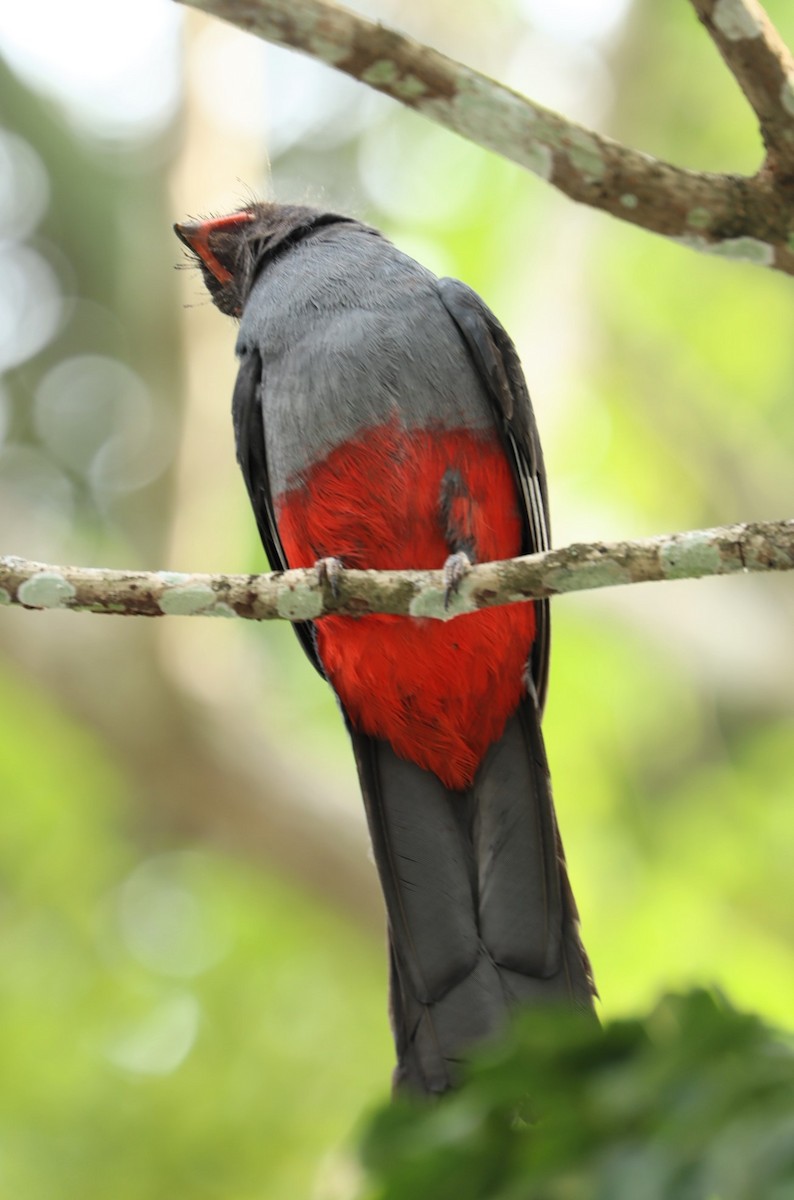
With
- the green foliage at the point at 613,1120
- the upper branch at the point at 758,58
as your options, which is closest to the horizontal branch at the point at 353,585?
the upper branch at the point at 758,58

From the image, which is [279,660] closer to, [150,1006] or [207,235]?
[150,1006]

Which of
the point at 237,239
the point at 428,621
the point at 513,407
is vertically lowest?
the point at 428,621

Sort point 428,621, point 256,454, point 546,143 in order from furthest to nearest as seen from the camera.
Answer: point 256,454, point 428,621, point 546,143

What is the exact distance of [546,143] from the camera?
3.55 metres

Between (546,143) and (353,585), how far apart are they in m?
1.32

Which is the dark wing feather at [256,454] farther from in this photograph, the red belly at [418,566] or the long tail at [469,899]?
the long tail at [469,899]

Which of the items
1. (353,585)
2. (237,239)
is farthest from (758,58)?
(237,239)

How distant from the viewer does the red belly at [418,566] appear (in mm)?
3861

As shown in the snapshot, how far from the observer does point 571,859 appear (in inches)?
328

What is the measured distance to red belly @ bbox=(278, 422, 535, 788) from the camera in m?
3.86

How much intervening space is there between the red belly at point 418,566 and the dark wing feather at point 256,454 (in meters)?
0.33

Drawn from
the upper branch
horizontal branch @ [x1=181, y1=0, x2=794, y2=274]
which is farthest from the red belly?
the upper branch

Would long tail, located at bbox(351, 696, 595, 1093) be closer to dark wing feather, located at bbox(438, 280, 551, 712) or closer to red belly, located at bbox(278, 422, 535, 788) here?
red belly, located at bbox(278, 422, 535, 788)

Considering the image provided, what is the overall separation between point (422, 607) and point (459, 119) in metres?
1.34
